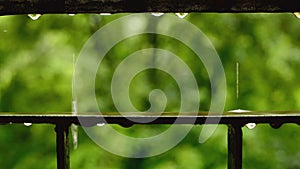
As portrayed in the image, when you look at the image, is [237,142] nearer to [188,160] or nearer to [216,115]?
[216,115]

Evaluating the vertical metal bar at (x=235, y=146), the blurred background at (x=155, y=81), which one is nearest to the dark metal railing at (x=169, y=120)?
the vertical metal bar at (x=235, y=146)

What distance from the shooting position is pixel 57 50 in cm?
496

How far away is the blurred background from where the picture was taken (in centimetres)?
482

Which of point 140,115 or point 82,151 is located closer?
point 140,115

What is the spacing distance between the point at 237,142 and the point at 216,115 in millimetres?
64

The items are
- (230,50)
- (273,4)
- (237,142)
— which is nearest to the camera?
(273,4)

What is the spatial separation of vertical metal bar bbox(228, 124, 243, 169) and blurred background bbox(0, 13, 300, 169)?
4145 millimetres

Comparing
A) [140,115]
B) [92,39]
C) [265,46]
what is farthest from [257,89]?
[140,115]

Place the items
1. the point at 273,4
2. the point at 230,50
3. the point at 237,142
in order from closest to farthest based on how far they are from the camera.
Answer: the point at 273,4, the point at 237,142, the point at 230,50

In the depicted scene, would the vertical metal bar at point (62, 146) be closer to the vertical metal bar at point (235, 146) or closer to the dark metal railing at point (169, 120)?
the dark metal railing at point (169, 120)

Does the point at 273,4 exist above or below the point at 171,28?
below

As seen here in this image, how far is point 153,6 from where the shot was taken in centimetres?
44

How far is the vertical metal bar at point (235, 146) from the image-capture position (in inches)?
25.0

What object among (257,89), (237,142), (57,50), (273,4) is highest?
(57,50)
